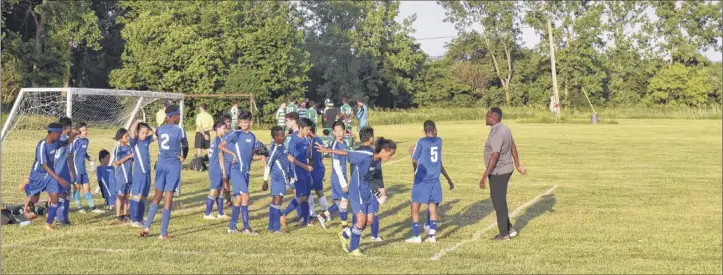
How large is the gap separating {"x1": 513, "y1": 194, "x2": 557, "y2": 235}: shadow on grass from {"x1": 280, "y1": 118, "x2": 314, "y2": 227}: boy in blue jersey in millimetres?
3286

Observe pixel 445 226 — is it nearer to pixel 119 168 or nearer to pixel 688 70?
pixel 119 168

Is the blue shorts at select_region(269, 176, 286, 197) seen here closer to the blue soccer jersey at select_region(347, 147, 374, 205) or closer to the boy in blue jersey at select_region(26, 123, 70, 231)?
the blue soccer jersey at select_region(347, 147, 374, 205)

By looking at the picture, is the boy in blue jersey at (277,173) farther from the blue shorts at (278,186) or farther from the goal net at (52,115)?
the goal net at (52,115)

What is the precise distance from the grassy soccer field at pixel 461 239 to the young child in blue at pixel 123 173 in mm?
308

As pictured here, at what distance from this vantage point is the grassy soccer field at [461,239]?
9250 millimetres

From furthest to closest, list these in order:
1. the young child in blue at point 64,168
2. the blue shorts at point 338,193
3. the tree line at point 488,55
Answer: the tree line at point 488,55 < the young child in blue at point 64,168 < the blue shorts at point 338,193

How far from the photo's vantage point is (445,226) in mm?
12594

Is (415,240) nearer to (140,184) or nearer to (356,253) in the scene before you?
(356,253)

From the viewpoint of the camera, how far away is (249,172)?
12125 mm

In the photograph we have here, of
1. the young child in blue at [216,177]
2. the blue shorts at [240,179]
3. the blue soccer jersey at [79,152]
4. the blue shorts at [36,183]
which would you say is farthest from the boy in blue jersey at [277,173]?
the blue soccer jersey at [79,152]

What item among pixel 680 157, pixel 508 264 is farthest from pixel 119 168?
pixel 680 157

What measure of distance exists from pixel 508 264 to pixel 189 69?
49187mm

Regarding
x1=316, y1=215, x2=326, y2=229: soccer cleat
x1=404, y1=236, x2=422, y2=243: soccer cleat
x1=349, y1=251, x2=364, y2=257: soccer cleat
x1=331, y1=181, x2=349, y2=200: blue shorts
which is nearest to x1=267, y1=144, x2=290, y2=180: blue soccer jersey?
x1=331, y1=181, x2=349, y2=200: blue shorts

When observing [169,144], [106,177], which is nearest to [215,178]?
[169,144]
